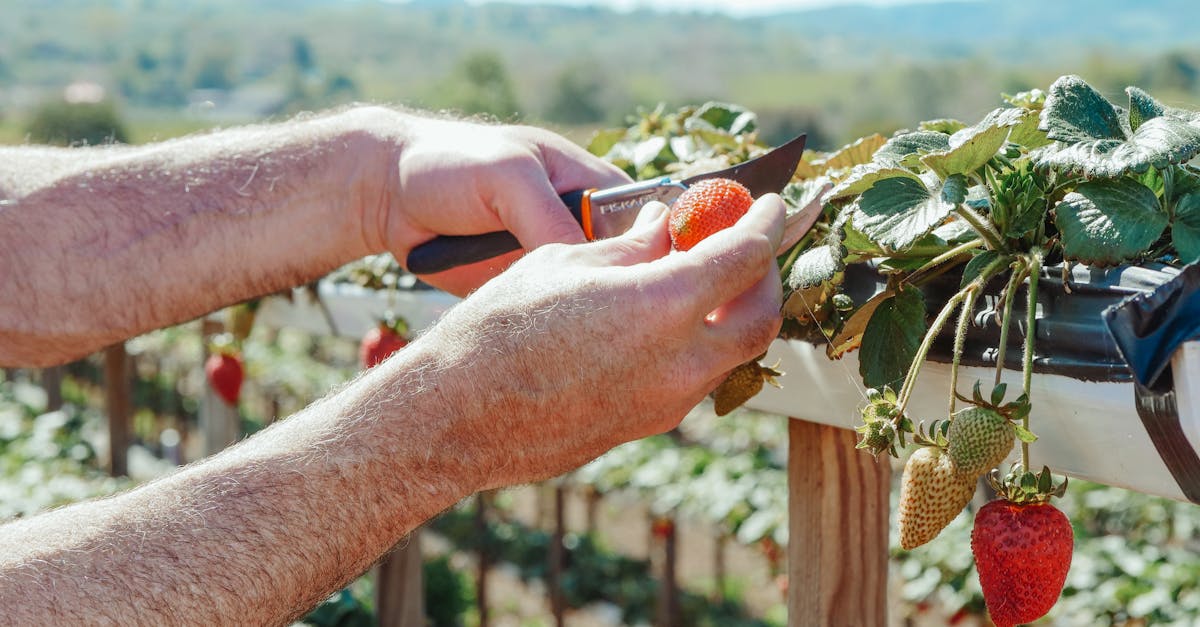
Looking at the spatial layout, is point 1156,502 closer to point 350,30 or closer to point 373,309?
point 373,309

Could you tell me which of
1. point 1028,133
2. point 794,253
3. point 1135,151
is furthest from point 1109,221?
point 794,253

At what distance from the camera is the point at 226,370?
3811 millimetres

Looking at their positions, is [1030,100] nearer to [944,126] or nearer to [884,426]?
[944,126]

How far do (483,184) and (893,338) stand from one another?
2.48 feet

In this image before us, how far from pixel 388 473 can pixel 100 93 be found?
86.2m

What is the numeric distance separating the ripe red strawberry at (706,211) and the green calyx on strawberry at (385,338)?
4.47 feet

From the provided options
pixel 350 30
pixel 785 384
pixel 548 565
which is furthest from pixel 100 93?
pixel 785 384

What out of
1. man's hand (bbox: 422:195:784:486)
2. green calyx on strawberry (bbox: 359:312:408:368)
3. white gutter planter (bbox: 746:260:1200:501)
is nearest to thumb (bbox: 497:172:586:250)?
man's hand (bbox: 422:195:784:486)

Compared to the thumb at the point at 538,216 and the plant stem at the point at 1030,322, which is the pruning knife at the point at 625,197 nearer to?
the thumb at the point at 538,216

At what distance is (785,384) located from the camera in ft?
4.20

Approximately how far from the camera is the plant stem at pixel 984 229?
35.4 inches

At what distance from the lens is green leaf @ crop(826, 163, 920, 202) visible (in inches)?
35.4

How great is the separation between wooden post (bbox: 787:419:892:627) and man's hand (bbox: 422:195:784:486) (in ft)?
0.93

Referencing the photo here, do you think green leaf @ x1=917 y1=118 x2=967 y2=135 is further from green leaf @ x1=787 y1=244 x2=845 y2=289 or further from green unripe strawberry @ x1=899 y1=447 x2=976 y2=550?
green unripe strawberry @ x1=899 y1=447 x2=976 y2=550
